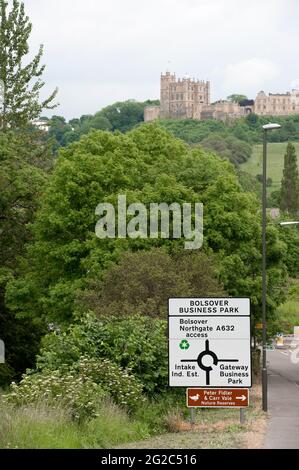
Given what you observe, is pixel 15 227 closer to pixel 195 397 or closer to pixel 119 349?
pixel 119 349

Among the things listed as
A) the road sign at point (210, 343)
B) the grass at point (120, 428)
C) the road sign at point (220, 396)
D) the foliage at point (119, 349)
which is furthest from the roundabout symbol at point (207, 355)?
the foliage at point (119, 349)

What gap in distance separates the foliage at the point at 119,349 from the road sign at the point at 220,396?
3.90 meters

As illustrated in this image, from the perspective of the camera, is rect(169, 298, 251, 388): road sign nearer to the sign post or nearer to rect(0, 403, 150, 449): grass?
the sign post

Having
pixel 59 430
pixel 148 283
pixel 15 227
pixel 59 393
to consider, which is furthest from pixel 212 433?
pixel 15 227

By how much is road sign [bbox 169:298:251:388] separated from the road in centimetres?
150

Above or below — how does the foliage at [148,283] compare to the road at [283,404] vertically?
above

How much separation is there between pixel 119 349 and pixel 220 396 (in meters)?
5.35

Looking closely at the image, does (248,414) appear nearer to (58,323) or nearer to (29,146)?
(58,323)

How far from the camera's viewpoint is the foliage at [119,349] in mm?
26672

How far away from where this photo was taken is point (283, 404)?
35.7 meters

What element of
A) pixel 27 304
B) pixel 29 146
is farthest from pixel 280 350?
pixel 27 304

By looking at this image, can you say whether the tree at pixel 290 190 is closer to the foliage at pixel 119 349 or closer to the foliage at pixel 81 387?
the foliage at pixel 119 349

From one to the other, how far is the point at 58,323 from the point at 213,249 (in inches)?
307

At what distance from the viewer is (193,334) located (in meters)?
22.2
